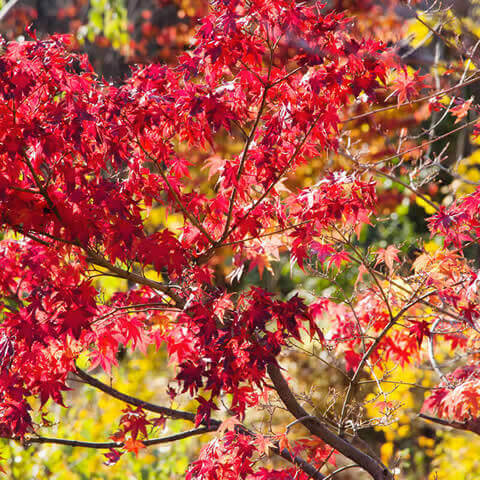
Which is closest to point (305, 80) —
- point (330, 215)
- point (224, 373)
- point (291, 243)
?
point (330, 215)

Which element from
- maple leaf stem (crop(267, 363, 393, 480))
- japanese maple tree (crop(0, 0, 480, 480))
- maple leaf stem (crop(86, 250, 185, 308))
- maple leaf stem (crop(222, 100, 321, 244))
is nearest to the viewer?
japanese maple tree (crop(0, 0, 480, 480))

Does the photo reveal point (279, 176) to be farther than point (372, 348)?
No

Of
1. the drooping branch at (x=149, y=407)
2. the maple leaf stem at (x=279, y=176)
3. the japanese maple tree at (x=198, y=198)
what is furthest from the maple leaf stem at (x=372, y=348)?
the maple leaf stem at (x=279, y=176)

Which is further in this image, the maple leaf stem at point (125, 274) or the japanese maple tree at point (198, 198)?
the maple leaf stem at point (125, 274)

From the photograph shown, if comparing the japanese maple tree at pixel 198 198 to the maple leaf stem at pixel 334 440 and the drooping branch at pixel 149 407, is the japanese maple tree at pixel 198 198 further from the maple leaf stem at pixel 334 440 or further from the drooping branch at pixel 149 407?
the drooping branch at pixel 149 407

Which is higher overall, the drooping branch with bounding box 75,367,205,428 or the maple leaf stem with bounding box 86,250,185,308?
the maple leaf stem with bounding box 86,250,185,308

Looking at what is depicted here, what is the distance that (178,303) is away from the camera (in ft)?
8.00

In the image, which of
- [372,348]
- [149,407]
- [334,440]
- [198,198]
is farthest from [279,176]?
[149,407]

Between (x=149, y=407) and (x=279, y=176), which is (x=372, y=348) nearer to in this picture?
(x=279, y=176)

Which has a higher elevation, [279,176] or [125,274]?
[279,176]

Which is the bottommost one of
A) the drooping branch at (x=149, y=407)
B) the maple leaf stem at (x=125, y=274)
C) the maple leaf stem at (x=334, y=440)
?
the maple leaf stem at (x=334, y=440)

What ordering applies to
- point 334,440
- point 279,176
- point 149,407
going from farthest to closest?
point 149,407 → point 334,440 → point 279,176

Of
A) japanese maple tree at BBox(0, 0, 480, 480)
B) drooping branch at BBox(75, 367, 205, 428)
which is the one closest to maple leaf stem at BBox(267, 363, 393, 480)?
japanese maple tree at BBox(0, 0, 480, 480)

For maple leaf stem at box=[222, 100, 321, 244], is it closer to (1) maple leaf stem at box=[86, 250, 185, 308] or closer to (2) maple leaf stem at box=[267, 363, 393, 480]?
(1) maple leaf stem at box=[86, 250, 185, 308]
